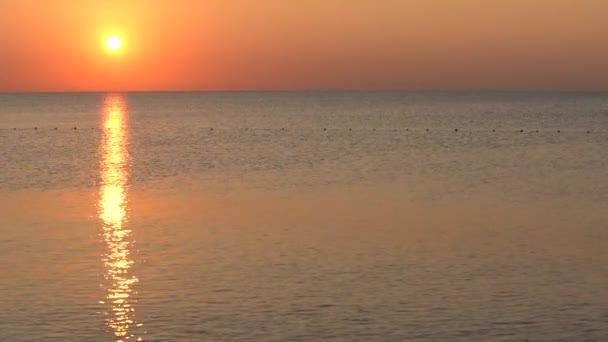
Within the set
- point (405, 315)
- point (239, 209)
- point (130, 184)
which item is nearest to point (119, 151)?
point (130, 184)

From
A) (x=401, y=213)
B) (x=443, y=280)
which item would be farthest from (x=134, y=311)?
(x=401, y=213)

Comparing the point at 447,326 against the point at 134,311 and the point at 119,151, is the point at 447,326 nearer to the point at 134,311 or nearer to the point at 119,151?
the point at 134,311

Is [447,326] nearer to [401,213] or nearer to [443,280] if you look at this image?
[443,280]

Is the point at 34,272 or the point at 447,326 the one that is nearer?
the point at 447,326

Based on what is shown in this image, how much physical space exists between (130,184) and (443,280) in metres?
34.0

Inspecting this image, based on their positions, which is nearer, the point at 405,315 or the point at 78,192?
the point at 405,315

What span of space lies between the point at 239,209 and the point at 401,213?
22.6ft

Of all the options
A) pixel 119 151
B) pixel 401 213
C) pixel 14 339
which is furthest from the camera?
pixel 119 151

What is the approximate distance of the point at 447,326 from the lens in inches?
984

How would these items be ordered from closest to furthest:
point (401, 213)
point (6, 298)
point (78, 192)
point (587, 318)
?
point (587, 318) → point (6, 298) → point (401, 213) → point (78, 192)

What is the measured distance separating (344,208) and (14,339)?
78.8 ft

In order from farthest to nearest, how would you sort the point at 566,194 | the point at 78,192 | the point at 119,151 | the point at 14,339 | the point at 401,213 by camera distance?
1. the point at 119,151
2. the point at 78,192
3. the point at 566,194
4. the point at 401,213
5. the point at 14,339

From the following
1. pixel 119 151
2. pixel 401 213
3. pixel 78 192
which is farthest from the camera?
pixel 119 151

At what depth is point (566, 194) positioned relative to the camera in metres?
52.6
